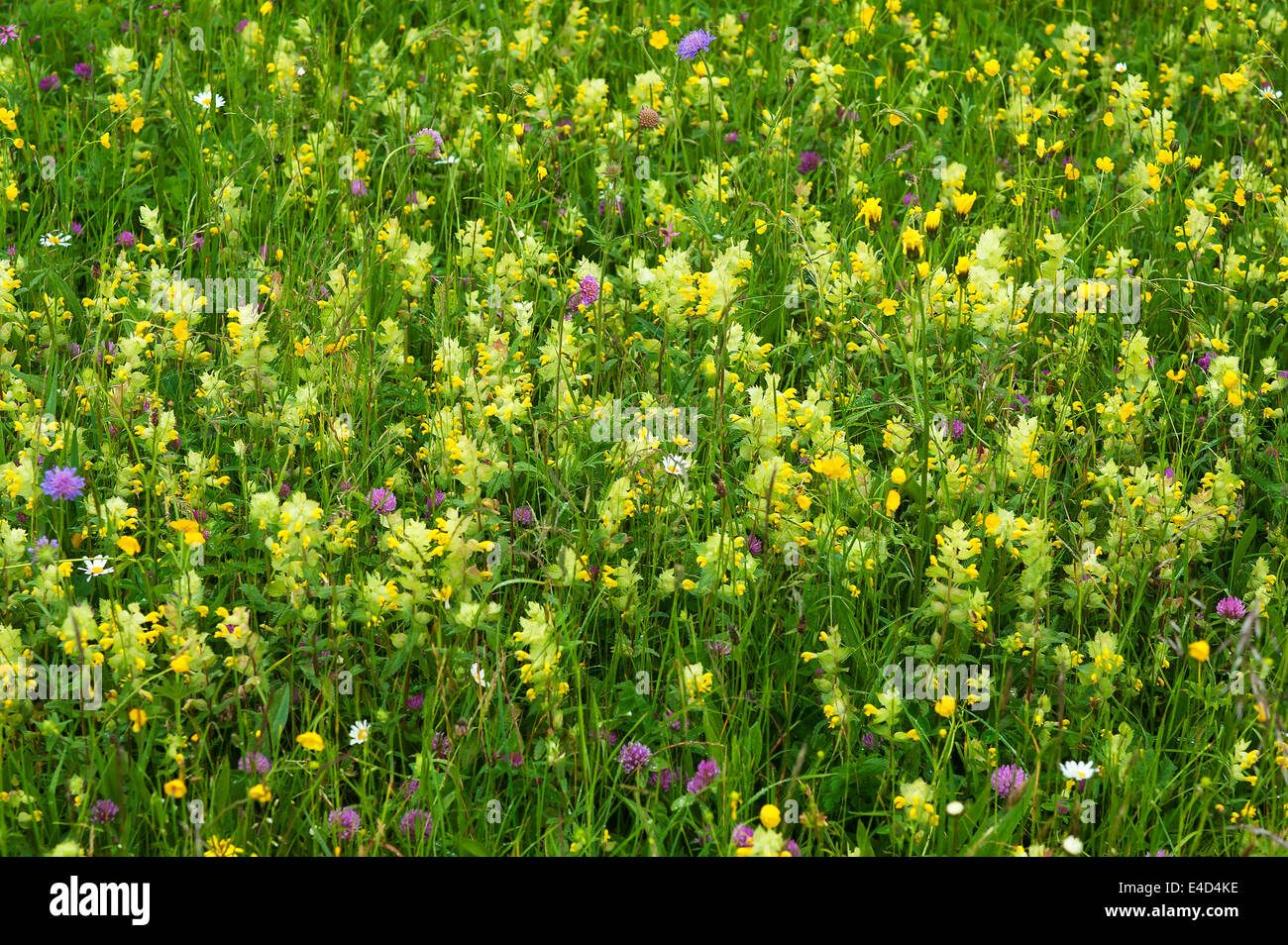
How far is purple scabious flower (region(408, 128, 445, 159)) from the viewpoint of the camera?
4.67 m

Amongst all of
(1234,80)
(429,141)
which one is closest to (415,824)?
(429,141)

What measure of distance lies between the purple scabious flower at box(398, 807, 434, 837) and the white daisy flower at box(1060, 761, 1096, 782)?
4.35 ft

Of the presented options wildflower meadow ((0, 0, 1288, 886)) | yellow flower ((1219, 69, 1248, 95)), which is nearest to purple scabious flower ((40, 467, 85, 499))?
wildflower meadow ((0, 0, 1288, 886))

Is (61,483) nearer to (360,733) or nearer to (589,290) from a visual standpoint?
(360,733)

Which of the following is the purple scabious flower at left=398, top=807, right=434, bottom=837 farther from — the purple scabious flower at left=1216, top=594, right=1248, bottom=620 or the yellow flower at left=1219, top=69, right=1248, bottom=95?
the yellow flower at left=1219, top=69, right=1248, bottom=95

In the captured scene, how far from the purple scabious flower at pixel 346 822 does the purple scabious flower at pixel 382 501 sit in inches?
35.9

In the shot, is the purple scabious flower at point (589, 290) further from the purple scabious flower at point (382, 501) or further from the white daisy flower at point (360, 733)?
the white daisy flower at point (360, 733)

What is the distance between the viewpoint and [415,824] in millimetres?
2650

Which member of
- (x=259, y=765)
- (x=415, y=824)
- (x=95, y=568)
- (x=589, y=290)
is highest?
(x=589, y=290)

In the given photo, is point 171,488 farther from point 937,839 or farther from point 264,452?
point 937,839

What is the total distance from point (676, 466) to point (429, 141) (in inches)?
74.3

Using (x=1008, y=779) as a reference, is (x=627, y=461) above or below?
above

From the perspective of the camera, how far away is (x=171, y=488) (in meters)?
3.24
